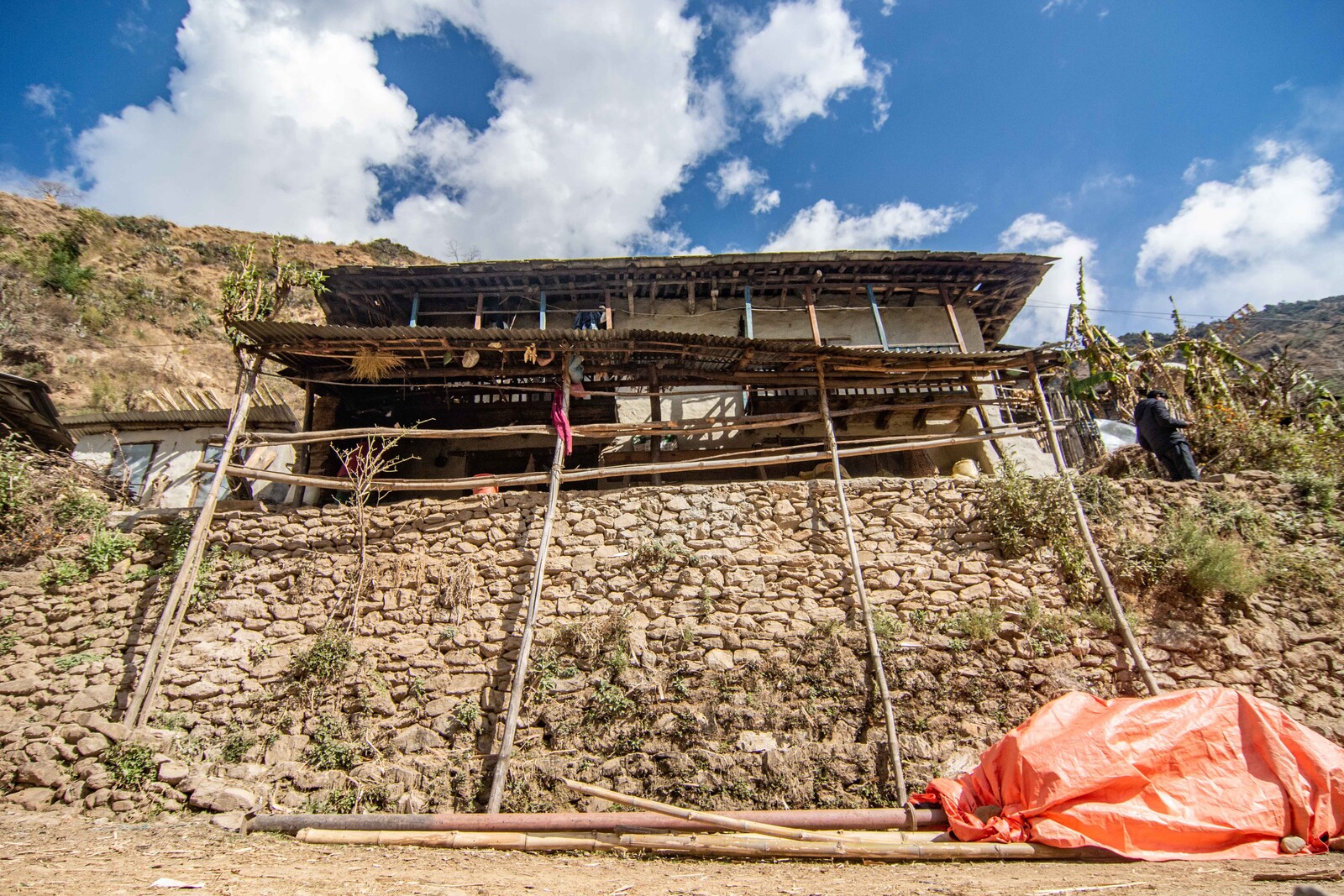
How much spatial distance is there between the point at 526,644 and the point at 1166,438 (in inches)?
336

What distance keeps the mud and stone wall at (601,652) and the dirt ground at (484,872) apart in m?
0.66

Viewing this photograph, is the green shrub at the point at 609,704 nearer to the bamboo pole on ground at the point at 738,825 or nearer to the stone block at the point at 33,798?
the bamboo pole on ground at the point at 738,825

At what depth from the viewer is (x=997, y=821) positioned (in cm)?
432

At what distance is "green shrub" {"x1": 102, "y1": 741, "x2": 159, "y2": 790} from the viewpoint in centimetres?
538

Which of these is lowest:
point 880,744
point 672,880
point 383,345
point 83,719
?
point 672,880

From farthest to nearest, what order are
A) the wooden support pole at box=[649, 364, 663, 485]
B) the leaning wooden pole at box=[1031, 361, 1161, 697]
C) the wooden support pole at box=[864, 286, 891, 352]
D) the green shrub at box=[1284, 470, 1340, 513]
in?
the wooden support pole at box=[864, 286, 891, 352] → the wooden support pole at box=[649, 364, 663, 485] → the green shrub at box=[1284, 470, 1340, 513] → the leaning wooden pole at box=[1031, 361, 1161, 697]

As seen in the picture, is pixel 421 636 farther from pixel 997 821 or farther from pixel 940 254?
pixel 940 254

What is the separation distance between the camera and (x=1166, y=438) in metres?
7.90

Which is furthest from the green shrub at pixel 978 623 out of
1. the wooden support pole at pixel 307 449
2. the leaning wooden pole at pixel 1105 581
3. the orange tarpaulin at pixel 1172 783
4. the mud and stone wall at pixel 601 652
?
the wooden support pole at pixel 307 449

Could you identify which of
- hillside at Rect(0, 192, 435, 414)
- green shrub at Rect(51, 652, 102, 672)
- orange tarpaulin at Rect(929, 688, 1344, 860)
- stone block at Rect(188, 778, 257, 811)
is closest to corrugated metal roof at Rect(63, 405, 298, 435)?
hillside at Rect(0, 192, 435, 414)

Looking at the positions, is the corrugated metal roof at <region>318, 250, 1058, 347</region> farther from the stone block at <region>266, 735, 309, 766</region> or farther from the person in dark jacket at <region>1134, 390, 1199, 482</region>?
the stone block at <region>266, 735, 309, 766</region>

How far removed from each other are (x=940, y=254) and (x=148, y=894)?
506 inches

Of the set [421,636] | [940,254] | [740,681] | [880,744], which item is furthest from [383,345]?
[940,254]

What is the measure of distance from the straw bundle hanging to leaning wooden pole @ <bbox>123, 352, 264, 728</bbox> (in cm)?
109
